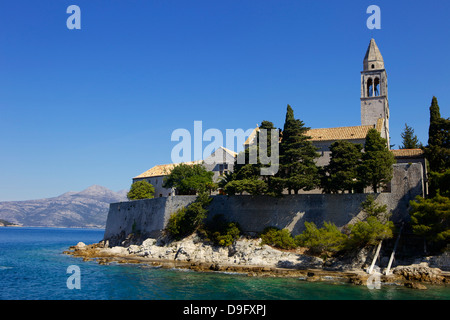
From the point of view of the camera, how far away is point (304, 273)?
86.7 ft

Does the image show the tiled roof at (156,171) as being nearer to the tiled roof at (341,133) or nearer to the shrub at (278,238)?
the tiled roof at (341,133)

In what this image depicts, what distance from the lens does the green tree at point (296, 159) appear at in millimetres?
31298

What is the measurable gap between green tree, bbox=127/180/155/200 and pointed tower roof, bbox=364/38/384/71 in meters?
29.6

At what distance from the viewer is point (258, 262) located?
1176 inches

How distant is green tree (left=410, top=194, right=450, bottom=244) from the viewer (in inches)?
973


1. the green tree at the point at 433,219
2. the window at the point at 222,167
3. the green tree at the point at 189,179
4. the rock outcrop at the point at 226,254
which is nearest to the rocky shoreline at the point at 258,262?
the rock outcrop at the point at 226,254

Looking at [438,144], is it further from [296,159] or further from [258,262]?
[258,262]

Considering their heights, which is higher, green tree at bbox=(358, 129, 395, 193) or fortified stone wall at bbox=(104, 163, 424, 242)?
green tree at bbox=(358, 129, 395, 193)

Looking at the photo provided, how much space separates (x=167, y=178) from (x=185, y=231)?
9.68 metres

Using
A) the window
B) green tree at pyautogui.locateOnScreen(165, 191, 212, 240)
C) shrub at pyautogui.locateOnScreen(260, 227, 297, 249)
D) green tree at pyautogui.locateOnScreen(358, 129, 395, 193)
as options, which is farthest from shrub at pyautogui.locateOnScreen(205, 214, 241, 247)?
the window

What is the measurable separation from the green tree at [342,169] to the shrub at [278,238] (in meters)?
4.78

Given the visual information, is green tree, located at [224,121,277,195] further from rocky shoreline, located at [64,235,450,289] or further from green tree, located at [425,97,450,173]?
green tree, located at [425,97,450,173]

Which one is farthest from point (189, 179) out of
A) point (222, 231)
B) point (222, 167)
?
point (222, 231)
